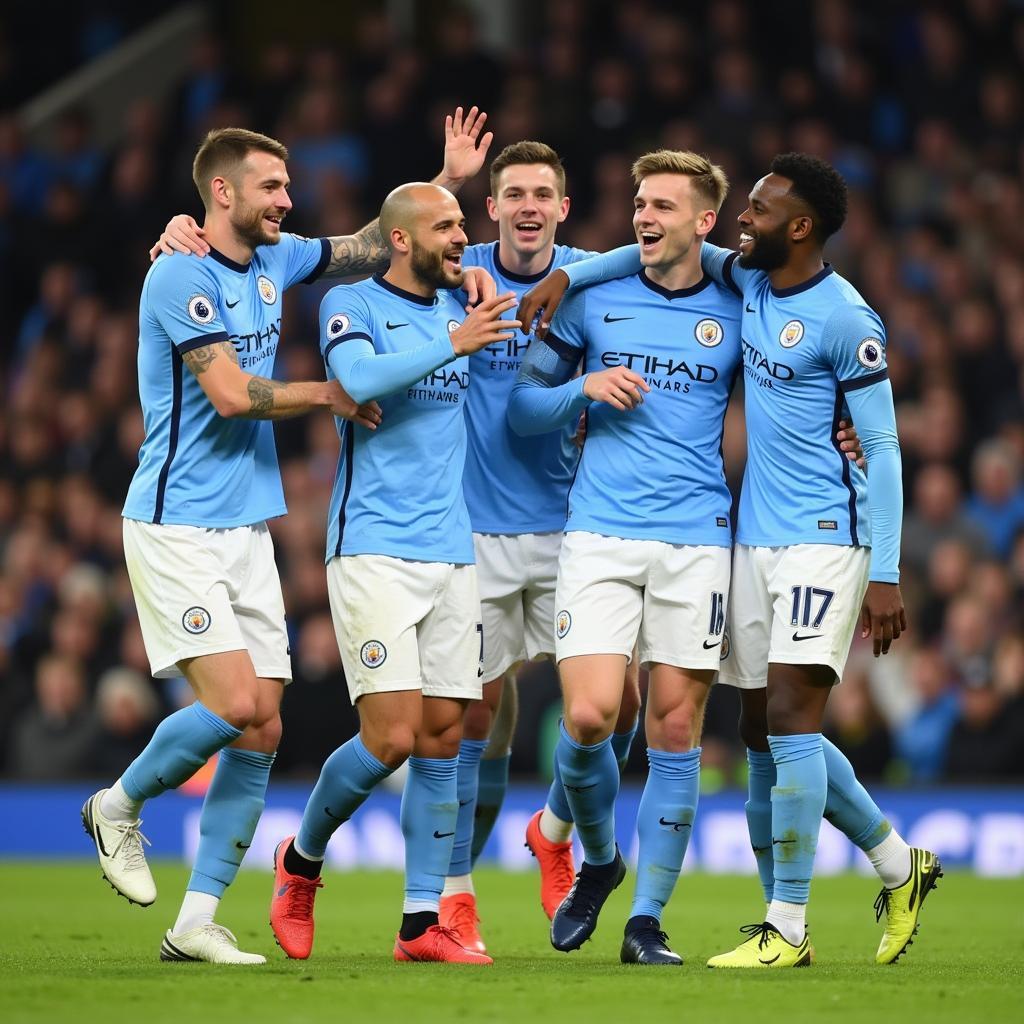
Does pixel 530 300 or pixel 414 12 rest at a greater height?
pixel 414 12

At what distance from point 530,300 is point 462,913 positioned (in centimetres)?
226

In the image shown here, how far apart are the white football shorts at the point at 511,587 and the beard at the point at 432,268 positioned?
105 centimetres

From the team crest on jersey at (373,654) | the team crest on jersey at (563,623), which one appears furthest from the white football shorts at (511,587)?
the team crest on jersey at (373,654)

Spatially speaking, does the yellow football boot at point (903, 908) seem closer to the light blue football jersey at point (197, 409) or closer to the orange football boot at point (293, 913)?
the orange football boot at point (293, 913)

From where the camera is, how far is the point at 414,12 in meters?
18.4

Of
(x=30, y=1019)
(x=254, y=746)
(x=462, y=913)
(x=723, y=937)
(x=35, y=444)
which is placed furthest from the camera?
(x=35, y=444)

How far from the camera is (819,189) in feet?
22.3

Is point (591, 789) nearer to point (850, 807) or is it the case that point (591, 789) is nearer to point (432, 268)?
point (850, 807)

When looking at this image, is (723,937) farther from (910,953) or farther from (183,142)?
(183,142)

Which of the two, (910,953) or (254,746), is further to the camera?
(910,953)

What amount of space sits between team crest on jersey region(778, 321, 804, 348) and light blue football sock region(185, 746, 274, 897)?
7.44ft

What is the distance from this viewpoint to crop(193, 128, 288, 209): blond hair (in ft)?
22.2

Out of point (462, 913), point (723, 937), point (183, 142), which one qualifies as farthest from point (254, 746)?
point (183, 142)

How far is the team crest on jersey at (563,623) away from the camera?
684cm
